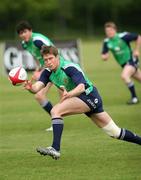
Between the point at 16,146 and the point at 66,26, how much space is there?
240ft

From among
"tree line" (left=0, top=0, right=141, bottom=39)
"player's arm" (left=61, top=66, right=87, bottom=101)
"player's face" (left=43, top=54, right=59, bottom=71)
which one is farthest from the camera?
"tree line" (left=0, top=0, right=141, bottom=39)

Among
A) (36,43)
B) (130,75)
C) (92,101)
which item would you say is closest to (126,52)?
(130,75)

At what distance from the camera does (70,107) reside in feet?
33.8

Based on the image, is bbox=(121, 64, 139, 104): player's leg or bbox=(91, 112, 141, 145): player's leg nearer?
bbox=(91, 112, 141, 145): player's leg

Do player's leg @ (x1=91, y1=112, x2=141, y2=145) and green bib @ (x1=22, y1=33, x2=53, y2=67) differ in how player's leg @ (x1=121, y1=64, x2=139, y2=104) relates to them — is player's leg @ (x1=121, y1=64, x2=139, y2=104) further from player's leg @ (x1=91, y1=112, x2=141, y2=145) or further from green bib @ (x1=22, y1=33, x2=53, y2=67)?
player's leg @ (x1=91, y1=112, x2=141, y2=145)

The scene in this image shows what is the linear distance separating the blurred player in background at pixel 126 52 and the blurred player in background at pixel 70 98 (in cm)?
800

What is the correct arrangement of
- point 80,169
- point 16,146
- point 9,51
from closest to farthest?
1. point 80,169
2. point 16,146
3. point 9,51

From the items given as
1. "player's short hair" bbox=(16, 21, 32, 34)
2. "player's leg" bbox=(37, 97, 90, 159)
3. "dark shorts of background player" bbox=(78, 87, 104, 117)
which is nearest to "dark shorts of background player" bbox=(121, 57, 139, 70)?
"player's short hair" bbox=(16, 21, 32, 34)

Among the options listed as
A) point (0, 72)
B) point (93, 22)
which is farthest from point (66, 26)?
point (0, 72)

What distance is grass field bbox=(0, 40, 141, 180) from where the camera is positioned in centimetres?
966

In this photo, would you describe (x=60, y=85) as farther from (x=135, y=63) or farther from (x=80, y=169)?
(x=135, y=63)

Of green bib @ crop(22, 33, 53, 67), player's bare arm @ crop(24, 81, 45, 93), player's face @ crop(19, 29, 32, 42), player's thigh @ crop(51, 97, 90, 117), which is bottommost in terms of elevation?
player's thigh @ crop(51, 97, 90, 117)

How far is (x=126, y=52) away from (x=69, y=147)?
7.39 m

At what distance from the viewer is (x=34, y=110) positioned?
708 inches
